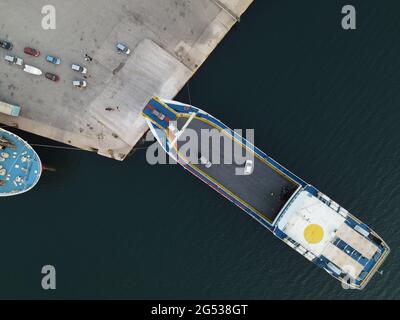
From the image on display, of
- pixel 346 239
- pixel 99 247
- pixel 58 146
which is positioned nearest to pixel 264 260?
pixel 346 239

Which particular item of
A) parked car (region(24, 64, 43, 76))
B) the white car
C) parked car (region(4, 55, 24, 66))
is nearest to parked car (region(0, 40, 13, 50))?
parked car (region(4, 55, 24, 66))

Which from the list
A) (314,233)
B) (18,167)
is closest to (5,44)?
(18,167)

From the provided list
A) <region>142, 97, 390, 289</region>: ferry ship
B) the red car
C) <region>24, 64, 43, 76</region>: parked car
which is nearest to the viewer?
<region>142, 97, 390, 289</region>: ferry ship

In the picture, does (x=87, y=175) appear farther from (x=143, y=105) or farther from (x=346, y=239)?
(x=346, y=239)

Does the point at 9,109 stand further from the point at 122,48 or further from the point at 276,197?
the point at 276,197

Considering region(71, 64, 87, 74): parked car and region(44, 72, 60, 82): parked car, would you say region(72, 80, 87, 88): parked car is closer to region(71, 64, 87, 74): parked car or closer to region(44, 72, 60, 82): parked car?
region(71, 64, 87, 74): parked car

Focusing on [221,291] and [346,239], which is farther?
[221,291]
